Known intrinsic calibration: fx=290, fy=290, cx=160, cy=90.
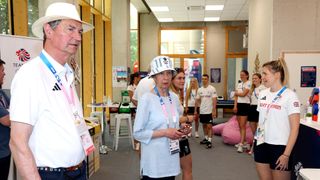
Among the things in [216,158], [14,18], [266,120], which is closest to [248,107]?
[216,158]

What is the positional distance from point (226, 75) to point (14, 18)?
9.87m

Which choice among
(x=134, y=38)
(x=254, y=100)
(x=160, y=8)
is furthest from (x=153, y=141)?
(x=134, y=38)

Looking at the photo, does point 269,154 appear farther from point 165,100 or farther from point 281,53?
point 281,53

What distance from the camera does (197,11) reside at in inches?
404

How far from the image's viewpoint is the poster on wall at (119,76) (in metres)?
8.75

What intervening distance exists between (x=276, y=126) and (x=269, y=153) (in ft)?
0.82

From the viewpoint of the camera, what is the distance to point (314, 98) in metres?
2.89

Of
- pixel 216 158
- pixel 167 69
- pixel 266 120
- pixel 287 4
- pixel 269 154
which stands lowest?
pixel 216 158

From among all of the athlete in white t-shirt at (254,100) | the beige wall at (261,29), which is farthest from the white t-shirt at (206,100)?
the beige wall at (261,29)

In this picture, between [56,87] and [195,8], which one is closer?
[56,87]

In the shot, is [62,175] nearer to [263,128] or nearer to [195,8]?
[263,128]

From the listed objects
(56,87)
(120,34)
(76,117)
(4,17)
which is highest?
(120,34)

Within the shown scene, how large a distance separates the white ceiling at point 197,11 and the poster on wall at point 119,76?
2.22 meters

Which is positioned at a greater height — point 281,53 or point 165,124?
point 281,53
